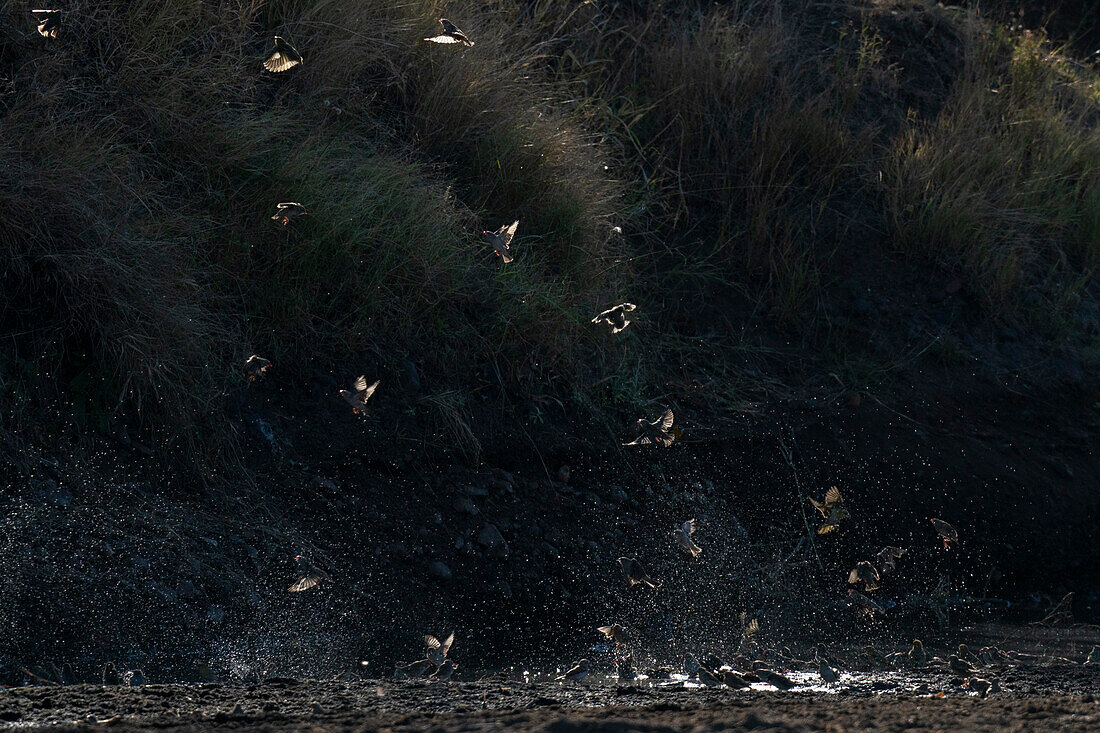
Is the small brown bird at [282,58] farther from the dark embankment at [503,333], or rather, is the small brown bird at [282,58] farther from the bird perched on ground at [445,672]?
the bird perched on ground at [445,672]

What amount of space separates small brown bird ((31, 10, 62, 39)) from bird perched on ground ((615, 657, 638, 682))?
2712 millimetres

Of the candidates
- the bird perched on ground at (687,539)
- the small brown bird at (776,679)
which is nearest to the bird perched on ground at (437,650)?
the small brown bird at (776,679)

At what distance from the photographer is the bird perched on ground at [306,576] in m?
3.07

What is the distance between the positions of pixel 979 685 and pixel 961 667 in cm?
36

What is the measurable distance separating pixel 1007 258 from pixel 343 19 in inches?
133

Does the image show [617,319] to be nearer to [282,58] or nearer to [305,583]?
[282,58]

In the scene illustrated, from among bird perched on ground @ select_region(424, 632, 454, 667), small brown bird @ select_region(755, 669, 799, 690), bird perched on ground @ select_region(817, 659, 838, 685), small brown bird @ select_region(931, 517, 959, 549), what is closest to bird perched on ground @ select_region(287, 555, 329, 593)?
bird perched on ground @ select_region(424, 632, 454, 667)

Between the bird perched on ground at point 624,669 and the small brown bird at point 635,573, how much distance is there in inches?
15.6

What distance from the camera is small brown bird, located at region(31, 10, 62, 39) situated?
3527mm

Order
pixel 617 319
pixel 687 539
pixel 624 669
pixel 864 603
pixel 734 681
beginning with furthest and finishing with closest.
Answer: pixel 617 319 → pixel 864 603 → pixel 687 539 → pixel 624 669 → pixel 734 681

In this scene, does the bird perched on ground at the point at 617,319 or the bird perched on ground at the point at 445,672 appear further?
the bird perched on ground at the point at 617,319

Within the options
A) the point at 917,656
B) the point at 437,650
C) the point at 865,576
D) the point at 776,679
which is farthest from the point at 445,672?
the point at 865,576

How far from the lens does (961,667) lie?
10.0 feet

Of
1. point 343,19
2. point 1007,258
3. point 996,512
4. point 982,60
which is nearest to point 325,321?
point 343,19
